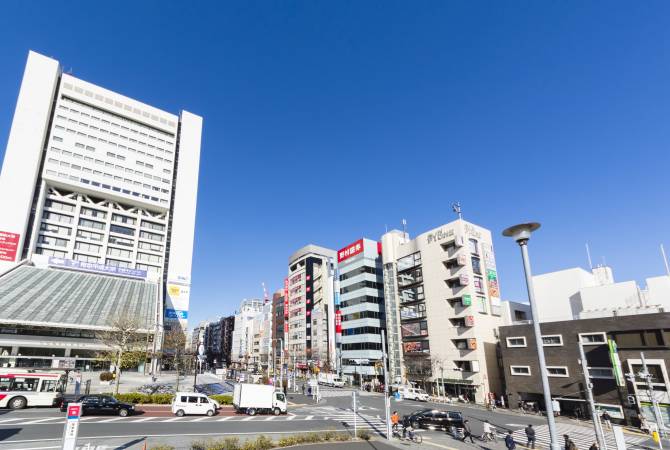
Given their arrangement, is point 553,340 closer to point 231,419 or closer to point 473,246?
point 473,246

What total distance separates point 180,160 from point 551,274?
314 feet

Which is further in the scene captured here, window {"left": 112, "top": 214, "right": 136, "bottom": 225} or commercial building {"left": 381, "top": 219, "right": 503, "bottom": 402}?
window {"left": 112, "top": 214, "right": 136, "bottom": 225}

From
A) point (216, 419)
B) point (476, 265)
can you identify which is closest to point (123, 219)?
point (216, 419)

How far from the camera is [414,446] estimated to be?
945 inches

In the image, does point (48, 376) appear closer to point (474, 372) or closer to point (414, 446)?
point (414, 446)

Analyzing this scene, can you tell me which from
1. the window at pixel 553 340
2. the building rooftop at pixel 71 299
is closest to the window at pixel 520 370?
the window at pixel 553 340

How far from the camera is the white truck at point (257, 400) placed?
119 ft

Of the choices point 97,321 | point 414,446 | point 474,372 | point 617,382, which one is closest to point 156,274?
point 97,321

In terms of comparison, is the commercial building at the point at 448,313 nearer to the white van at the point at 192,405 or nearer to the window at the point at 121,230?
the white van at the point at 192,405

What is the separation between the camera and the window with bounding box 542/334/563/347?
45219 millimetres

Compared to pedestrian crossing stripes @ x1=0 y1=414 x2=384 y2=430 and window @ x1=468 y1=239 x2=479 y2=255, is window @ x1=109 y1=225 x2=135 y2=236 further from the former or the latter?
window @ x1=468 y1=239 x2=479 y2=255

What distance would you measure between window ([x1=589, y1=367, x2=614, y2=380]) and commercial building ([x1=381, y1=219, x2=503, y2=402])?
57.7ft

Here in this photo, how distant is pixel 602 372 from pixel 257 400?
1410 inches

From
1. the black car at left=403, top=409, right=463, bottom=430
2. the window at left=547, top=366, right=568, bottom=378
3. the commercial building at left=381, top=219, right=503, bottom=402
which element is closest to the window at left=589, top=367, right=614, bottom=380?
the window at left=547, top=366, right=568, bottom=378
